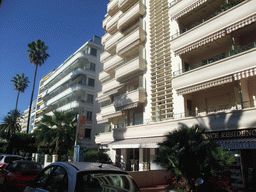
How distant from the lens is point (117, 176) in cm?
387

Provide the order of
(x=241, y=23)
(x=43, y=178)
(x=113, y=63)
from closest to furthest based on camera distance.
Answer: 1. (x=43, y=178)
2. (x=241, y=23)
3. (x=113, y=63)

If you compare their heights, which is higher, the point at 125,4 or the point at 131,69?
the point at 125,4

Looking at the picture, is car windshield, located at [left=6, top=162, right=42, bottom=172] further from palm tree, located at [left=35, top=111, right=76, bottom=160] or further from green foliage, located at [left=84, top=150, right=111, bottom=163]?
palm tree, located at [left=35, top=111, right=76, bottom=160]

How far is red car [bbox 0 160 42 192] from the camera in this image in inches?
320

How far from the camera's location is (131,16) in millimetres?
22812

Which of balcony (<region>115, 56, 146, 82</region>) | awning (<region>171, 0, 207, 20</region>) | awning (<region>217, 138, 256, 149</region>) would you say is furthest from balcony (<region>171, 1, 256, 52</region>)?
awning (<region>217, 138, 256, 149</region>)

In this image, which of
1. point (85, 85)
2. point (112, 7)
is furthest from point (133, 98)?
point (85, 85)

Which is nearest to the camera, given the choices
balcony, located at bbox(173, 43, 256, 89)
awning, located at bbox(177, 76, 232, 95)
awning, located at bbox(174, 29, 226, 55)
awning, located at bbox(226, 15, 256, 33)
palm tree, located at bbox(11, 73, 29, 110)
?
balcony, located at bbox(173, 43, 256, 89)

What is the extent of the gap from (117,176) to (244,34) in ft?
46.2

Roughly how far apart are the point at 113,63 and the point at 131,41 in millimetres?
4798

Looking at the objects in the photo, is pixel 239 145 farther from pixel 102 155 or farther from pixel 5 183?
pixel 102 155

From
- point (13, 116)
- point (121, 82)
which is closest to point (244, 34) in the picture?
point (121, 82)

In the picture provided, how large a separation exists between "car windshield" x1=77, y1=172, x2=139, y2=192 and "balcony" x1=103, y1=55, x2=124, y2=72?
21.6 metres

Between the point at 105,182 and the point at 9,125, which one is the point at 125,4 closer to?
the point at 105,182
